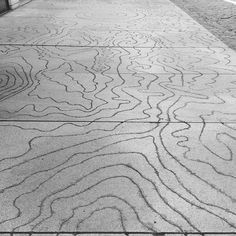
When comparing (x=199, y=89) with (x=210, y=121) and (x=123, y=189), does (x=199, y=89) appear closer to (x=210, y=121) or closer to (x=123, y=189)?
(x=210, y=121)

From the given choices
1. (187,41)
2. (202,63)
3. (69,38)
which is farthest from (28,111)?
(187,41)

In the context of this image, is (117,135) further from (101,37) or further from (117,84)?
(101,37)

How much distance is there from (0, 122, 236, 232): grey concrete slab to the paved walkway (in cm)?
1

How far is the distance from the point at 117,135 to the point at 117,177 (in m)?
0.79

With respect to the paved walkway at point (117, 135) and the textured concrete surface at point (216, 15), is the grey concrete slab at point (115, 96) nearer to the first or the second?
the paved walkway at point (117, 135)

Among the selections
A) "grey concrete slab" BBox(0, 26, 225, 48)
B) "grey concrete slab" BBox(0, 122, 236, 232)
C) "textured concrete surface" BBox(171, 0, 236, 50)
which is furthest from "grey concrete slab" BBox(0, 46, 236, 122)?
"textured concrete surface" BBox(171, 0, 236, 50)

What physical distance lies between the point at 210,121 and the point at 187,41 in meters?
4.28

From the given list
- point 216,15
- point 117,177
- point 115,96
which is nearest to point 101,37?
point 115,96

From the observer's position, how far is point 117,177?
3.20 m

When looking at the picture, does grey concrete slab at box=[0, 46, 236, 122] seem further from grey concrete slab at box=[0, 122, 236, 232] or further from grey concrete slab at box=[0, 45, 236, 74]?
grey concrete slab at box=[0, 122, 236, 232]

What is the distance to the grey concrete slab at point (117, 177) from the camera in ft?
8.89

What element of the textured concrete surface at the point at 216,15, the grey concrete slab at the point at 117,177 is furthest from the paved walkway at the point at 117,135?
the textured concrete surface at the point at 216,15

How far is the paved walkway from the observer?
2.79 metres

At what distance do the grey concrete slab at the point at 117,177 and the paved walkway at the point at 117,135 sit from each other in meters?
0.01
